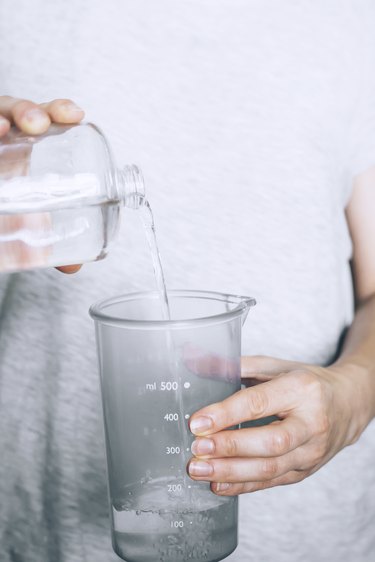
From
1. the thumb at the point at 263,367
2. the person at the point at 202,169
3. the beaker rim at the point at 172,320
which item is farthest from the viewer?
the person at the point at 202,169

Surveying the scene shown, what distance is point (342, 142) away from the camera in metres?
0.99

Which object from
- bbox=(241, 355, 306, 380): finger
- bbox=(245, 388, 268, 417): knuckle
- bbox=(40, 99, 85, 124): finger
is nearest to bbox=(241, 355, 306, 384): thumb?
bbox=(241, 355, 306, 380): finger

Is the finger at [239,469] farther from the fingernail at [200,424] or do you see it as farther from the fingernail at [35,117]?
the fingernail at [35,117]

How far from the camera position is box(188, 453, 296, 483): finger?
66 cm

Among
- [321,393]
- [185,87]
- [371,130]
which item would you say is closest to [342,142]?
[371,130]

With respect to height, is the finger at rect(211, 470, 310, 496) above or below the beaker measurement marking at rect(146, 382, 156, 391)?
below

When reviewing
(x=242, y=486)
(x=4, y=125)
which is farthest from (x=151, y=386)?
(x=4, y=125)

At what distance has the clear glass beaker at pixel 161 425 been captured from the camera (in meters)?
0.67

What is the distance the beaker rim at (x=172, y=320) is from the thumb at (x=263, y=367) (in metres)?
0.09

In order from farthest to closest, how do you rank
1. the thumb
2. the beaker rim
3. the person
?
the person → the thumb → the beaker rim

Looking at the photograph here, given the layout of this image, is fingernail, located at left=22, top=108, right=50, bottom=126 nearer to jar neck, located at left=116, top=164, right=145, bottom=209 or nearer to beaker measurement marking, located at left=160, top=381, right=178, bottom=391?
jar neck, located at left=116, top=164, right=145, bottom=209

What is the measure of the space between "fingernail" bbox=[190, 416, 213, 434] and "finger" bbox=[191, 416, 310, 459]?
0.01 meters

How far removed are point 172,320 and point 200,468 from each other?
13 centimetres

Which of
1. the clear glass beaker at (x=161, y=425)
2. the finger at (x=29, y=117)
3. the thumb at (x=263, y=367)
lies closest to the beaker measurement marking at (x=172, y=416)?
the clear glass beaker at (x=161, y=425)
